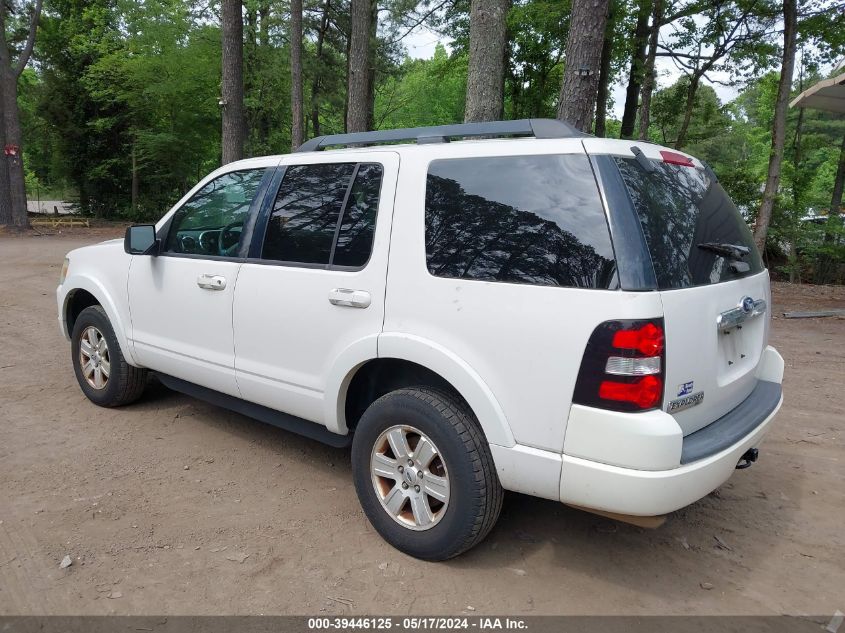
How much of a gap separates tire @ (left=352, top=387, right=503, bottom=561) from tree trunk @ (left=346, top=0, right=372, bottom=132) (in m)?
11.6

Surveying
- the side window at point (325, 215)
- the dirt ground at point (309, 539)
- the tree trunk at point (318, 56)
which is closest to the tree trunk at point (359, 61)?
the dirt ground at point (309, 539)

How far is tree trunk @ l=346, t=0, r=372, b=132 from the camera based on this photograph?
13.0 m

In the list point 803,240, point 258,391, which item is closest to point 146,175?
point 803,240

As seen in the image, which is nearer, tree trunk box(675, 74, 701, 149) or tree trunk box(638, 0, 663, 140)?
tree trunk box(638, 0, 663, 140)

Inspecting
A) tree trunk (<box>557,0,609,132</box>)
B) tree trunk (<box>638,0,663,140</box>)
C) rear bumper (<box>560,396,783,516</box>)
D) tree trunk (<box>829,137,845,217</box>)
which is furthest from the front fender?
tree trunk (<box>829,137,845,217</box>)

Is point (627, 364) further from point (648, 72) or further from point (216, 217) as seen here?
point (648, 72)

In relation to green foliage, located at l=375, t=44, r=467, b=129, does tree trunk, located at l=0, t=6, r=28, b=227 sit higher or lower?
lower

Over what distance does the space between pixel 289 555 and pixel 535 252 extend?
6.13 feet

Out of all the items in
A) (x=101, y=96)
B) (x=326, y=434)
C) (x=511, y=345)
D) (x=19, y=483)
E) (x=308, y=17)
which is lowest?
(x=19, y=483)

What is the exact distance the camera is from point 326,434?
3473 mm

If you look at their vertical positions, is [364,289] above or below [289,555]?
above

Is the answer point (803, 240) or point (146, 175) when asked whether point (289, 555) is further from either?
point (146, 175)

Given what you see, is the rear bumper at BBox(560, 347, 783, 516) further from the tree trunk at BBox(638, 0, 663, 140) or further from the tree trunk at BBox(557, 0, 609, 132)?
the tree trunk at BBox(638, 0, 663, 140)

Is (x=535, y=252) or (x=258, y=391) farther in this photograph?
(x=258, y=391)
